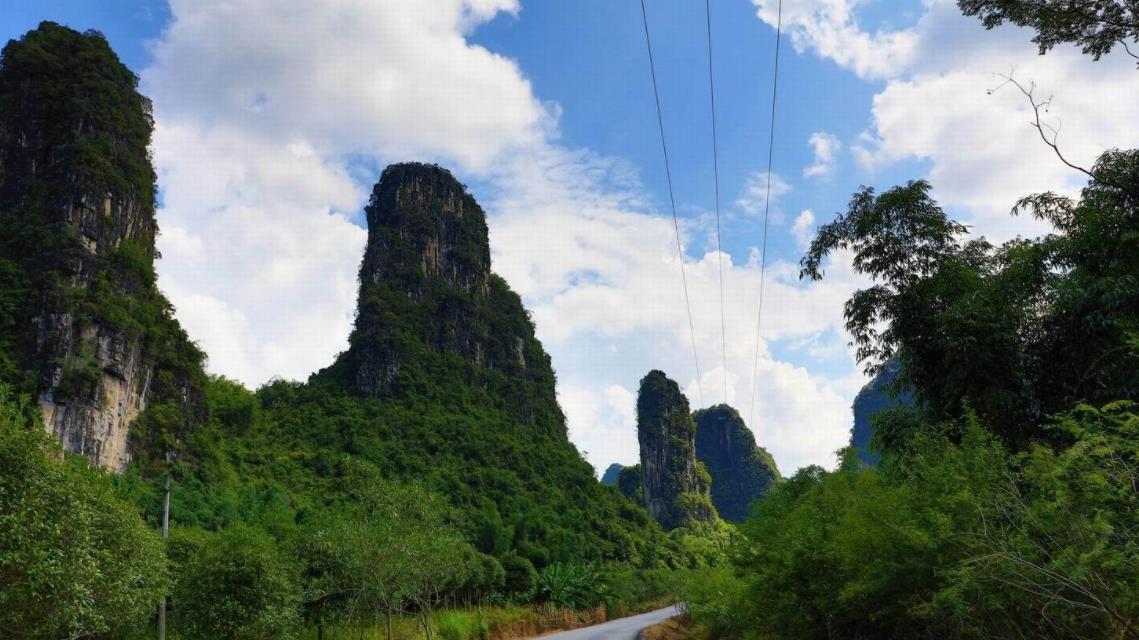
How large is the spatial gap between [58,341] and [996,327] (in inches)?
1811

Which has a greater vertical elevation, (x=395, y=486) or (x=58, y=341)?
(x=58, y=341)

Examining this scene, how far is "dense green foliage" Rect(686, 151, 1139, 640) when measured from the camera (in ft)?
20.0

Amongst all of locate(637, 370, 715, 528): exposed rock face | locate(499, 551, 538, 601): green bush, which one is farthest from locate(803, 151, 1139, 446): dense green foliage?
locate(637, 370, 715, 528): exposed rock face

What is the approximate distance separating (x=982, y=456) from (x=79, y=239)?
51.2m

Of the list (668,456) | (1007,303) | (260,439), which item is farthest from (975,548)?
(668,456)

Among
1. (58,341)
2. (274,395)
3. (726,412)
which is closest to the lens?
(58,341)

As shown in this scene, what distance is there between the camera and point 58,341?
40688 mm

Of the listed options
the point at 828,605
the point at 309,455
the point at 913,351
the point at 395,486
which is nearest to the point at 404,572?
the point at 395,486

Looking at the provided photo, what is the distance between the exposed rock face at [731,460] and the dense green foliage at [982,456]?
129 metres

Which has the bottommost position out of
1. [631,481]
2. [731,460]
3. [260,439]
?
[631,481]

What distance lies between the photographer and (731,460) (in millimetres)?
146750

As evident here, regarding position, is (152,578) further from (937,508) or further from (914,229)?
(914,229)

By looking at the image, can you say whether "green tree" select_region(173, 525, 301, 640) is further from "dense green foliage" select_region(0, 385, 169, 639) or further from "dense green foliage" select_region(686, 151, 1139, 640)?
"dense green foliage" select_region(686, 151, 1139, 640)

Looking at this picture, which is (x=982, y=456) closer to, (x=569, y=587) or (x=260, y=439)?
(x=569, y=587)
